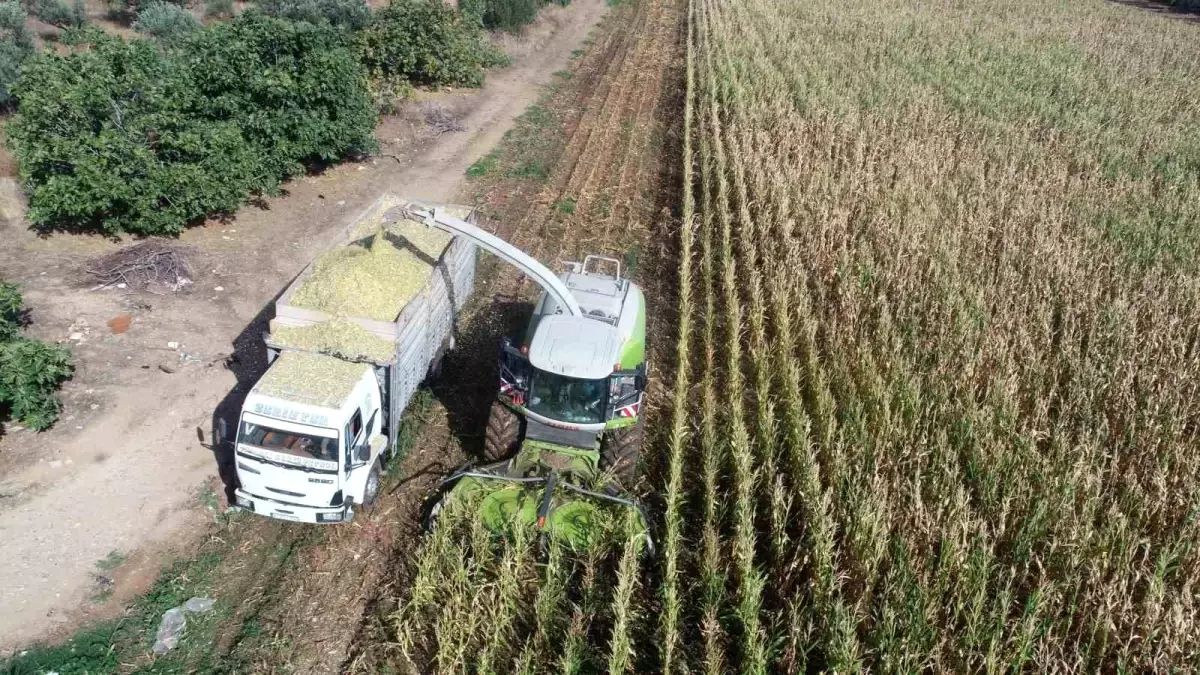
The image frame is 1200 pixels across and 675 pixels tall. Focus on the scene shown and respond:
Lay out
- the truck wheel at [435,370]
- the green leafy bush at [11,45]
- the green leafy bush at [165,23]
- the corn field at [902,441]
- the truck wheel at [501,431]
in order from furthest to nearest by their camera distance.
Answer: the green leafy bush at [165,23], the green leafy bush at [11,45], the truck wheel at [435,370], the truck wheel at [501,431], the corn field at [902,441]

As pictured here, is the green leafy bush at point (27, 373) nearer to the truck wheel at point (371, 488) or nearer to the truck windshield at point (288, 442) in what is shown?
the truck windshield at point (288, 442)

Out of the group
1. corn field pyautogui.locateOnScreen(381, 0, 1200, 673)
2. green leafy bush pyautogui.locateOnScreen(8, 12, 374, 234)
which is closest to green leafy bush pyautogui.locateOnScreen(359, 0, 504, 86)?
green leafy bush pyautogui.locateOnScreen(8, 12, 374, 234)

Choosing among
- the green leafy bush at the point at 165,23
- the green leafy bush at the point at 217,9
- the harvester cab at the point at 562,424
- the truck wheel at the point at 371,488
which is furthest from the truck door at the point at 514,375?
the green leafy bush at the point at 217,9

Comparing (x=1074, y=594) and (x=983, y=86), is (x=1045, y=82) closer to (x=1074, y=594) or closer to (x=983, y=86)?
(x=983, y=86)

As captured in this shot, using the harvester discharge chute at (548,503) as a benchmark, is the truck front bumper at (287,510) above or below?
below

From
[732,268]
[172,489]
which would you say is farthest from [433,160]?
[172,489]

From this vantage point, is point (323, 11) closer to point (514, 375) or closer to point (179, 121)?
point (179, 121)
